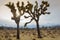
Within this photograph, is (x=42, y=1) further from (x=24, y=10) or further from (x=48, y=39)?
(x=48, y=39)

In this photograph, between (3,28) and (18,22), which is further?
(3,28)

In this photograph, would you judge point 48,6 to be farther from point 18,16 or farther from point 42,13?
point 18,16

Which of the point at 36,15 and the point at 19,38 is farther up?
the point at 36,15

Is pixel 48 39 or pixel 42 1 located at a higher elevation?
pixel 42 1

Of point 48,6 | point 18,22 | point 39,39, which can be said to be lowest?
point 39,39

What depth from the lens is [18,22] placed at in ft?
129

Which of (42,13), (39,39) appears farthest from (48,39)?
(42,13)

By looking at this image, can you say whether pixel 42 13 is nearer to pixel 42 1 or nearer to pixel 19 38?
pixel 42 1

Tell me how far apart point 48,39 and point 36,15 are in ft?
14.8

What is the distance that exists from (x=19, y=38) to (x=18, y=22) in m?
2.75

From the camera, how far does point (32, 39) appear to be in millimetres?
38562

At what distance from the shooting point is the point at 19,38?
40.2m

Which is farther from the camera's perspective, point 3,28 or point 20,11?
point 3,28

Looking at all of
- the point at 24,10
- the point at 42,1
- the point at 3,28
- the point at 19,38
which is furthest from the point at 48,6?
the point at 3,28
